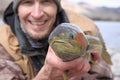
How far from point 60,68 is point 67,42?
1.19ft

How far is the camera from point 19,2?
370cm

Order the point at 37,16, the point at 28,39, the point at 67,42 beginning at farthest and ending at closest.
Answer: the point at 28,39, the point at 37,16, the point at 67,42

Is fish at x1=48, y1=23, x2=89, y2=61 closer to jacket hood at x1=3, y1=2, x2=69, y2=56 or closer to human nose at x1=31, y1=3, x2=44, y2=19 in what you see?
human nose at x1=31, y1=3, x2=44, y2=19

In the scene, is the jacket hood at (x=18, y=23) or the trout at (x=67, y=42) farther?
the jacket hood at (x=18, y=23)

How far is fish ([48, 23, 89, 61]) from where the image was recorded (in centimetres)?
255

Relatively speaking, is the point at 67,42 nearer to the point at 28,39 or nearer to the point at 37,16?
the point at 37,16

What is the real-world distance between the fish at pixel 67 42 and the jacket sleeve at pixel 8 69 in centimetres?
96

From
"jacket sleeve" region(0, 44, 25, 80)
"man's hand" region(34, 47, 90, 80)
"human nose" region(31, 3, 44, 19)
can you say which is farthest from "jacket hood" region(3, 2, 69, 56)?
"man's hand" region(34, 47, 90, 80)

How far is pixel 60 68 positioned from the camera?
2.86m

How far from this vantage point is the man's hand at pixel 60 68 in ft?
9.11

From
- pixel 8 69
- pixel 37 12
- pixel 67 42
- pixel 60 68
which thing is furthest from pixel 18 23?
pixel 67 42

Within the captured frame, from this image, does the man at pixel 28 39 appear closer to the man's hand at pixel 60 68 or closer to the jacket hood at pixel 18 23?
the jacket hood at pixel 18 23

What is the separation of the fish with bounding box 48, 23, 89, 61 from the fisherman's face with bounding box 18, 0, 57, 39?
3.25 ft

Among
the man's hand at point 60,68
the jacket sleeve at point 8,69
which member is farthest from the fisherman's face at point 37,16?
the man's hand at point 60,68
